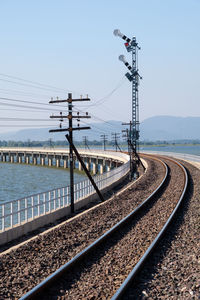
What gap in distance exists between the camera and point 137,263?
11.0 meters

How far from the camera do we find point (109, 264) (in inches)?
448

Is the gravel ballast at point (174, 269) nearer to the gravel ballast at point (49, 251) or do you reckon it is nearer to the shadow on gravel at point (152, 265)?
the shadow on gravel at point (152, 265)

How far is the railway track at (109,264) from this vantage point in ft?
30.4

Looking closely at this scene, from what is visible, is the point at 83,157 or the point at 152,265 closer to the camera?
the point at 152,265

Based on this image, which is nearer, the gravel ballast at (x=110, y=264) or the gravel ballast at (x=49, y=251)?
the gravel ballast at (x=110, y=264)

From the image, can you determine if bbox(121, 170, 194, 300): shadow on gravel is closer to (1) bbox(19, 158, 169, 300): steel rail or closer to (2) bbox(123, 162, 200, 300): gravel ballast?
(2) bbox(123, 162, 200, 300): gravel ballast

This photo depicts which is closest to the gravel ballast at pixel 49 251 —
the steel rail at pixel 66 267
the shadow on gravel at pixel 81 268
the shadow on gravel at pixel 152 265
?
the steel rail at pixel 66 267

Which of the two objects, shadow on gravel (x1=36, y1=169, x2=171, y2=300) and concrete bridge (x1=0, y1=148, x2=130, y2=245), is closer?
shadow on gravel (x1=36, y1=169, x2=171, y2=300)

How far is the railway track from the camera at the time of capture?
364 inches

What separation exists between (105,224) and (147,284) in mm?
7329

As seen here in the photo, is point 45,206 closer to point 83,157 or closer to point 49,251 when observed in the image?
point 49,251

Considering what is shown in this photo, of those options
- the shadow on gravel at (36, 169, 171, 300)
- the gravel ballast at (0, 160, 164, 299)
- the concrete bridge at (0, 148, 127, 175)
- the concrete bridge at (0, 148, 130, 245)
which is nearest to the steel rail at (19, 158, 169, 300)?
the shadow on gravel at (36, 169, 171, 300)

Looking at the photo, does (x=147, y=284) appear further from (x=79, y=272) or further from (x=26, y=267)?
(x=26, y=267)

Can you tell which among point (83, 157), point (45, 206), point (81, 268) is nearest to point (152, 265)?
point (81, 268)
